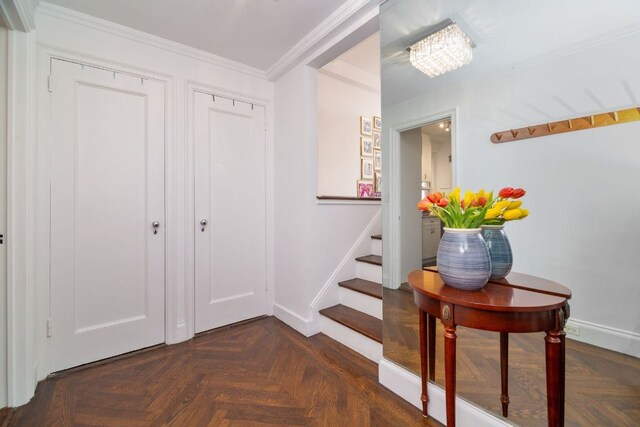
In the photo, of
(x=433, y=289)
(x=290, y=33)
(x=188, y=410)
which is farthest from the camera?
(x=290, y=33)

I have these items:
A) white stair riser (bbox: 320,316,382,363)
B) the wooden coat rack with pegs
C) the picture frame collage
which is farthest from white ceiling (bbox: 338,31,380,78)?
white stair riser (bbox: 320,316,382,363)

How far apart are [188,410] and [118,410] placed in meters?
0.38

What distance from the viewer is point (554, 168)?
111cm

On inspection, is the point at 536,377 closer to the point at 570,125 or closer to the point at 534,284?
the point at 534,284

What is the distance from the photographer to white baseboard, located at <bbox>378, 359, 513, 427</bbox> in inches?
47.8

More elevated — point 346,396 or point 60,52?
point 60,52

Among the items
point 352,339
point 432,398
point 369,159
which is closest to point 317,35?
point 369,159

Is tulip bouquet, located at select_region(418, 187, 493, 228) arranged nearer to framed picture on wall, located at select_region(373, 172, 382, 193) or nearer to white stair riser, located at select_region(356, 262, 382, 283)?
white stair riser, located at select_region(356, 262, 382, 283)

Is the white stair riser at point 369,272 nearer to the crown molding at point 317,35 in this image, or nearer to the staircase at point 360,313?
the staircase at point 360,313

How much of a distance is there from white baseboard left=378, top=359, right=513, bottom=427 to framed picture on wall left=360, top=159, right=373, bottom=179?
6.79 ft


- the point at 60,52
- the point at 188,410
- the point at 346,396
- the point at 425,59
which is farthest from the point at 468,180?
the point at 60,52

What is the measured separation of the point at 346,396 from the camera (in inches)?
61.5

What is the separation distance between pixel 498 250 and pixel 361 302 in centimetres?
140

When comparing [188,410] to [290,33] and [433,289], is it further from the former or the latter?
[290,33]
